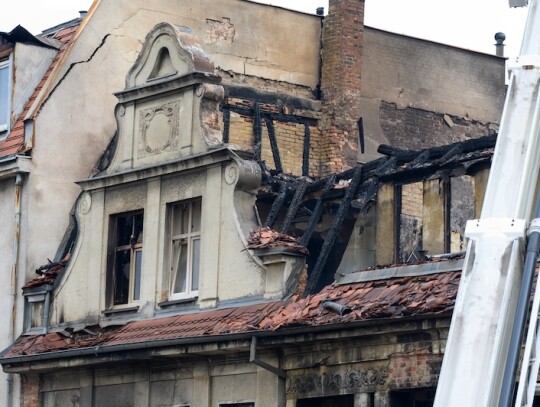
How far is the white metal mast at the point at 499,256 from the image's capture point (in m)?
9.55

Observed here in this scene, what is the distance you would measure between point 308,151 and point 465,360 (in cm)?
Answer: 1932

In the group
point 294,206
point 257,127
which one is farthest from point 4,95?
point 294,206

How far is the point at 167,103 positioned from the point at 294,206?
2.52 metres

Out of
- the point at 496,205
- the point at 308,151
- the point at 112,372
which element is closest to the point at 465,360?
the point at 496,205

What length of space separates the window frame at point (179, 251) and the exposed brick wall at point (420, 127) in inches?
292

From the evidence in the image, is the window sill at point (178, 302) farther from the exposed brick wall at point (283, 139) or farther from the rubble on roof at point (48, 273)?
the exposed brick wall at point (283, 139)

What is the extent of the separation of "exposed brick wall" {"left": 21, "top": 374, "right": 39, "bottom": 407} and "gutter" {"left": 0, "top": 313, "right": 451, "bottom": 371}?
0.47m

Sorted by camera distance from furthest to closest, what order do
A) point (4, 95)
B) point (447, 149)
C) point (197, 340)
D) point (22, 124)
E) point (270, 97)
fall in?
point (270, 97) < point (4, 95) < point (22, 124) < point (447, 149) < point (197, 340)

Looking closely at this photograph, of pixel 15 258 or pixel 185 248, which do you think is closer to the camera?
pixel 185 248

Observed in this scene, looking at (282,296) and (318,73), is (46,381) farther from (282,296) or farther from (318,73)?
(318,73)

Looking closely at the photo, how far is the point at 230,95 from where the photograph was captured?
28094mm

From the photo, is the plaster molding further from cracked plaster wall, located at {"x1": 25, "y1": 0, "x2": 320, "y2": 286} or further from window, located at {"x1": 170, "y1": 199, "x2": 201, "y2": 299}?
cracked plaster wall, located at {"x1": 25, "y1": 0, "x2": 320, "y2": 286}

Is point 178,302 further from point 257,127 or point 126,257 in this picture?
point 257,127

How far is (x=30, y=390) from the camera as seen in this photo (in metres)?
24.9
